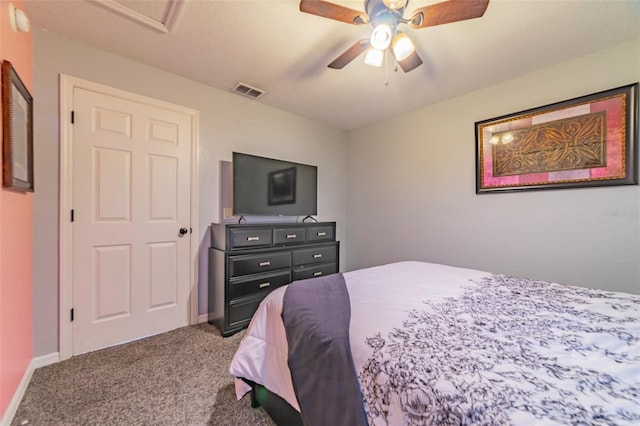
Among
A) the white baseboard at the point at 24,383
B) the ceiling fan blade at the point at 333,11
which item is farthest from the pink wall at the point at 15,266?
the ceiling fan blade at the point at 333,11

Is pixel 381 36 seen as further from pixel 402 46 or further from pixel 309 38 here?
pixel 309 38

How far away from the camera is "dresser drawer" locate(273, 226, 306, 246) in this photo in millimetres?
2621

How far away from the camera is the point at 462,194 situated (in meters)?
2.73

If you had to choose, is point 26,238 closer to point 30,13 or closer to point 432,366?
point 30,13

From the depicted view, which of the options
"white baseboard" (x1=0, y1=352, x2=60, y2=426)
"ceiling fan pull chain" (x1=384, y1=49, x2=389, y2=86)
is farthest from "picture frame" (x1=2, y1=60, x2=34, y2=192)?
"ceiling fan pull chain" (x1=384, y1=49, x2=389, y2=86)

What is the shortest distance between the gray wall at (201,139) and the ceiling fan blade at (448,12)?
2031 millimetres

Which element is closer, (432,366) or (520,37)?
(432,366)

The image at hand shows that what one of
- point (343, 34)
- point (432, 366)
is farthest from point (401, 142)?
point (432, 366)

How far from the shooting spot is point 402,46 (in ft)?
5.04

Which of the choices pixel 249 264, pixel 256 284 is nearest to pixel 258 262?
pixel 249 264

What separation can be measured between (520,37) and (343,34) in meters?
1.34

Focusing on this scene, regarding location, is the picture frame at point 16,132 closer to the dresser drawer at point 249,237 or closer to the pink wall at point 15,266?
the pink wall at point 15,266

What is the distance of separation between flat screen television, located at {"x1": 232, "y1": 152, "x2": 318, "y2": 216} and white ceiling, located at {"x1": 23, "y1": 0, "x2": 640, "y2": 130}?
2.75 feet

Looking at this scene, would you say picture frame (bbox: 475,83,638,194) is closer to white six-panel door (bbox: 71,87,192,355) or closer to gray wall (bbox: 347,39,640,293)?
gray wall (bbox: 347,39,640,293)
